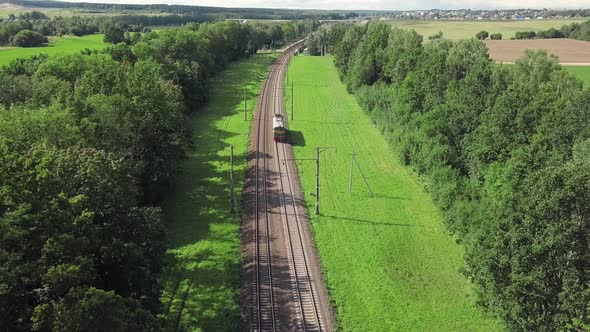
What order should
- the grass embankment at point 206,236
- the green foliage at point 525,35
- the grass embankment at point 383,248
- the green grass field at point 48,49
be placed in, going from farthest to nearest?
the green foliage at point 525,35 → the green grass field at point 48,49 → the grass embankment at point 383,248 → the grass embankment at point 206,236

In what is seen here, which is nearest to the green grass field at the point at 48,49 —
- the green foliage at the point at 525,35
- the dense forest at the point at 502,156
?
the dense forest at the point at 502,156

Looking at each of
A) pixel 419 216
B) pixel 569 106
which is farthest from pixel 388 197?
pixel 569 106

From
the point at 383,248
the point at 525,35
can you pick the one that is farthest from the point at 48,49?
the point at 525,35

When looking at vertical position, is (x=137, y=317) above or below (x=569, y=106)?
below

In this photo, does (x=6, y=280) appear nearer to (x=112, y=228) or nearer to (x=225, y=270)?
(x=112, y=228)

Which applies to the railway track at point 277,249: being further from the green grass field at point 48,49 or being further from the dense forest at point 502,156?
the green grass field at point 48,49
